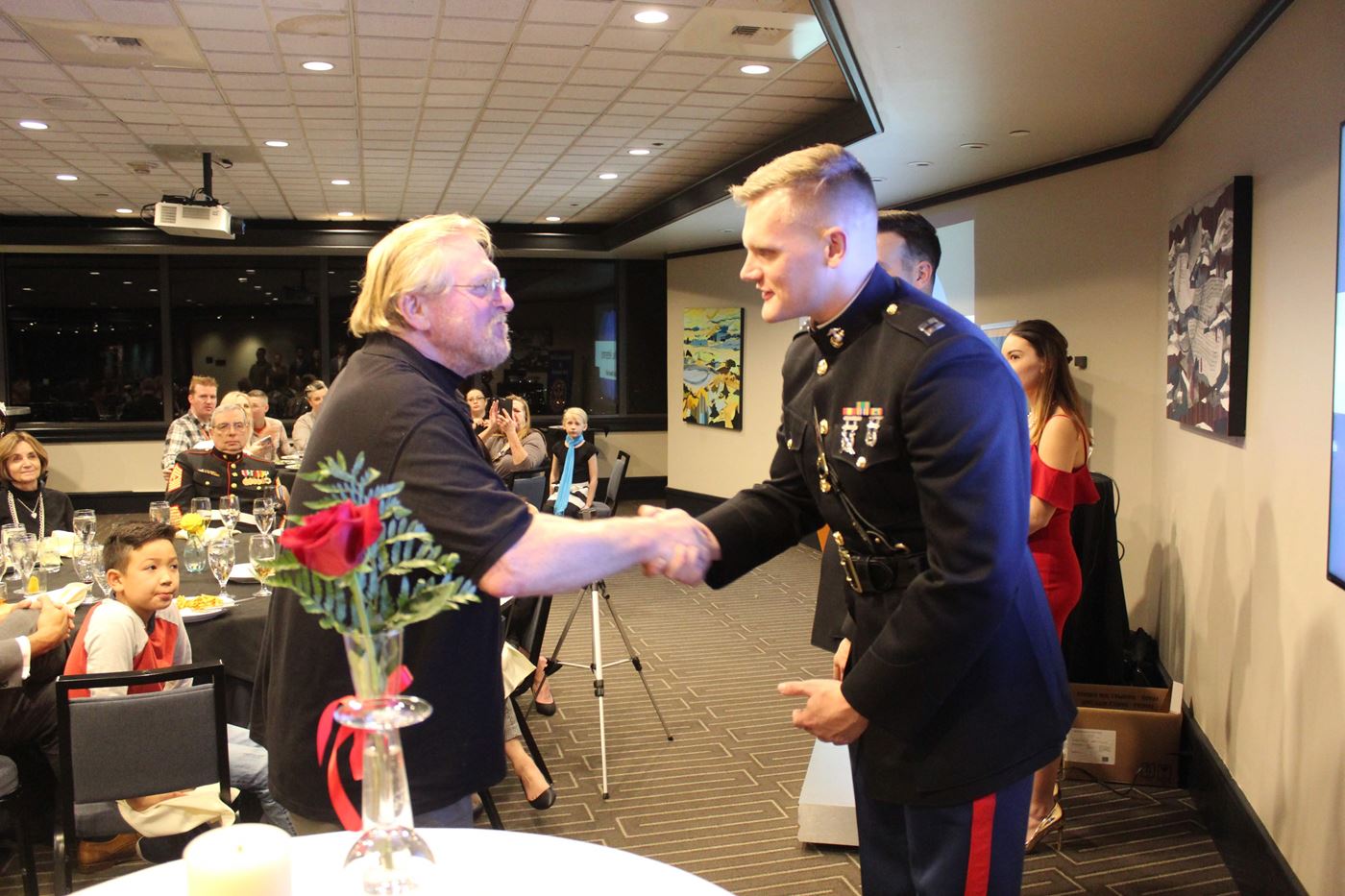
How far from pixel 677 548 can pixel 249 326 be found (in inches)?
463

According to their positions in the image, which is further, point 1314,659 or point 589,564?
point 1314,659

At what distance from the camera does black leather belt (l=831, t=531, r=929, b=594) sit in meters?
1.68

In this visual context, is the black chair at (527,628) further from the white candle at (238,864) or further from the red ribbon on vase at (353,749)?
the white candle at (238,864)

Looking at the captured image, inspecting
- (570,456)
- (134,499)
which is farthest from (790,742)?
(134,499)

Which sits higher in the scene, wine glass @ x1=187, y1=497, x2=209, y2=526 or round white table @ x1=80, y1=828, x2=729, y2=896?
wine glass @ x1=187, y1=497, x2=209, y2=526

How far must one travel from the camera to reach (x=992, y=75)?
440cm

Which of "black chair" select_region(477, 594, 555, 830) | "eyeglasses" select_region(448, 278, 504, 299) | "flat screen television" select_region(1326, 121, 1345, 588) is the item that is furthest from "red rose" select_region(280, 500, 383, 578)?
"black chair" select_region(477, 594, 555, 830)

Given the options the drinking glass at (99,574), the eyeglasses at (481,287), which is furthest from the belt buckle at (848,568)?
the drinking glass at (99,574)

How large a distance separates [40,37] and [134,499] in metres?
7.94

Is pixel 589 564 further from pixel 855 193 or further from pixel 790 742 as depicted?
pixel 790 742

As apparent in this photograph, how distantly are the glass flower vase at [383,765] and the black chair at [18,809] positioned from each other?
2.26 metres

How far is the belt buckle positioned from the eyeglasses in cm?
72

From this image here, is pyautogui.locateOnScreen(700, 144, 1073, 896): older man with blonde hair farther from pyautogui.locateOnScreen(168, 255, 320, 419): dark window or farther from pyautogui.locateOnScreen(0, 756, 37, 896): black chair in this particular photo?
pyautogui.locateOnScreen(168, 255, 320, 419): dark window

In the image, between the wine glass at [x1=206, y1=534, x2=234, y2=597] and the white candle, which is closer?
the white candle
